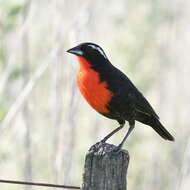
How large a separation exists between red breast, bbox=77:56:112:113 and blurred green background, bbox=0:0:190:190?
30.8 inches

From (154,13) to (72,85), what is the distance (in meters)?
2.41

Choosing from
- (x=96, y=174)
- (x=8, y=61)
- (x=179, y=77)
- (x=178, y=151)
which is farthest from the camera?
(x=178, y=151)

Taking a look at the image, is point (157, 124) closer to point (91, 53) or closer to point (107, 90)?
point (107, 90)

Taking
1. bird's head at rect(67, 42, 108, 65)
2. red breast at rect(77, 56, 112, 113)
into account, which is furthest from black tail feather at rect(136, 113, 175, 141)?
bird's head at rect(67, 42, 108, 65)

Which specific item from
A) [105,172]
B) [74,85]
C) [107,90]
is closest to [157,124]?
[107,90]

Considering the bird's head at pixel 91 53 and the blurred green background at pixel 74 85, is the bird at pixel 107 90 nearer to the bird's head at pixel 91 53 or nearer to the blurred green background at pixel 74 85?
the bird's head at pixel 91 53

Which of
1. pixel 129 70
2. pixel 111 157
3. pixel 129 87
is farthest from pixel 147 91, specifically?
pixel 111 157

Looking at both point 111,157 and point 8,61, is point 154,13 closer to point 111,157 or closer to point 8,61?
point 8,61

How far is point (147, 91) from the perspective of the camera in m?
7.09

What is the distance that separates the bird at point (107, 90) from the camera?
383 centimetres

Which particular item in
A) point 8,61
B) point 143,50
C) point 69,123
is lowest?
point 69,123

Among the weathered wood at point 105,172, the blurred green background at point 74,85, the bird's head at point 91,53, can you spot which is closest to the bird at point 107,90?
the bird's head at point 91,53

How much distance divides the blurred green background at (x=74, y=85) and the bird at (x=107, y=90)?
657 mm

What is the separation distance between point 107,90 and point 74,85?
40.7 inches
